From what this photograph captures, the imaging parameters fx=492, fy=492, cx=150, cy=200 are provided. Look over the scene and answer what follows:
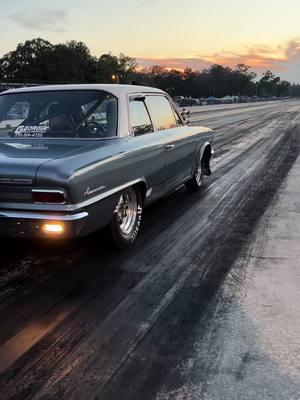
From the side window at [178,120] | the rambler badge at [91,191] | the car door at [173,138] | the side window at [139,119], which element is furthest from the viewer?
the side window at [178,120]

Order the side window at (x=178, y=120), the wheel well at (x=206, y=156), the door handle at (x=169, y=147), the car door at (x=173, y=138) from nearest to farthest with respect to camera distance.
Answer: the door handle at (x=169, y=147)
the car door at (x=173, y=138)
the side window at (x=178, y=120)
the wheel well at (x=206, y=156)

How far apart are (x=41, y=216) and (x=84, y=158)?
2.05 feet

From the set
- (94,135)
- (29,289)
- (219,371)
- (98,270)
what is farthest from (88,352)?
(94,135)

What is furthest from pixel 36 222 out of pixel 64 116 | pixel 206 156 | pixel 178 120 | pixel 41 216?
pixel 206 156

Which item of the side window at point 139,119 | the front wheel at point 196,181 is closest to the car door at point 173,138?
the side window at point 139,119

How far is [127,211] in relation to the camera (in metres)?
5.35

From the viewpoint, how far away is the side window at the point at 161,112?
622 cm

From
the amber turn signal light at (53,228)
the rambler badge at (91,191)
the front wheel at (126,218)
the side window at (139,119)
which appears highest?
the side window at (139,119)

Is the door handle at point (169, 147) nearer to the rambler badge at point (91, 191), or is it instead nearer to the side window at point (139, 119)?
the side window at point (139, 119)

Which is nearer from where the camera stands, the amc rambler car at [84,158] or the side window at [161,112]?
the amc rambler car at [84,158]

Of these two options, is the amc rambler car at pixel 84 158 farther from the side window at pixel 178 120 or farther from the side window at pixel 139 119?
the side window at pixel 178 120

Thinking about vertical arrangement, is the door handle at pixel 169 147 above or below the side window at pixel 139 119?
below

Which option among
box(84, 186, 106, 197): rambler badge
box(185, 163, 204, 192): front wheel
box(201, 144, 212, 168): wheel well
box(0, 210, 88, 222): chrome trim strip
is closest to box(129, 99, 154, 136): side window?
box(84, 186, 106, 197): rambler badge

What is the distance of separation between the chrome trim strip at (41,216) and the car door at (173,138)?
2.32 metres
